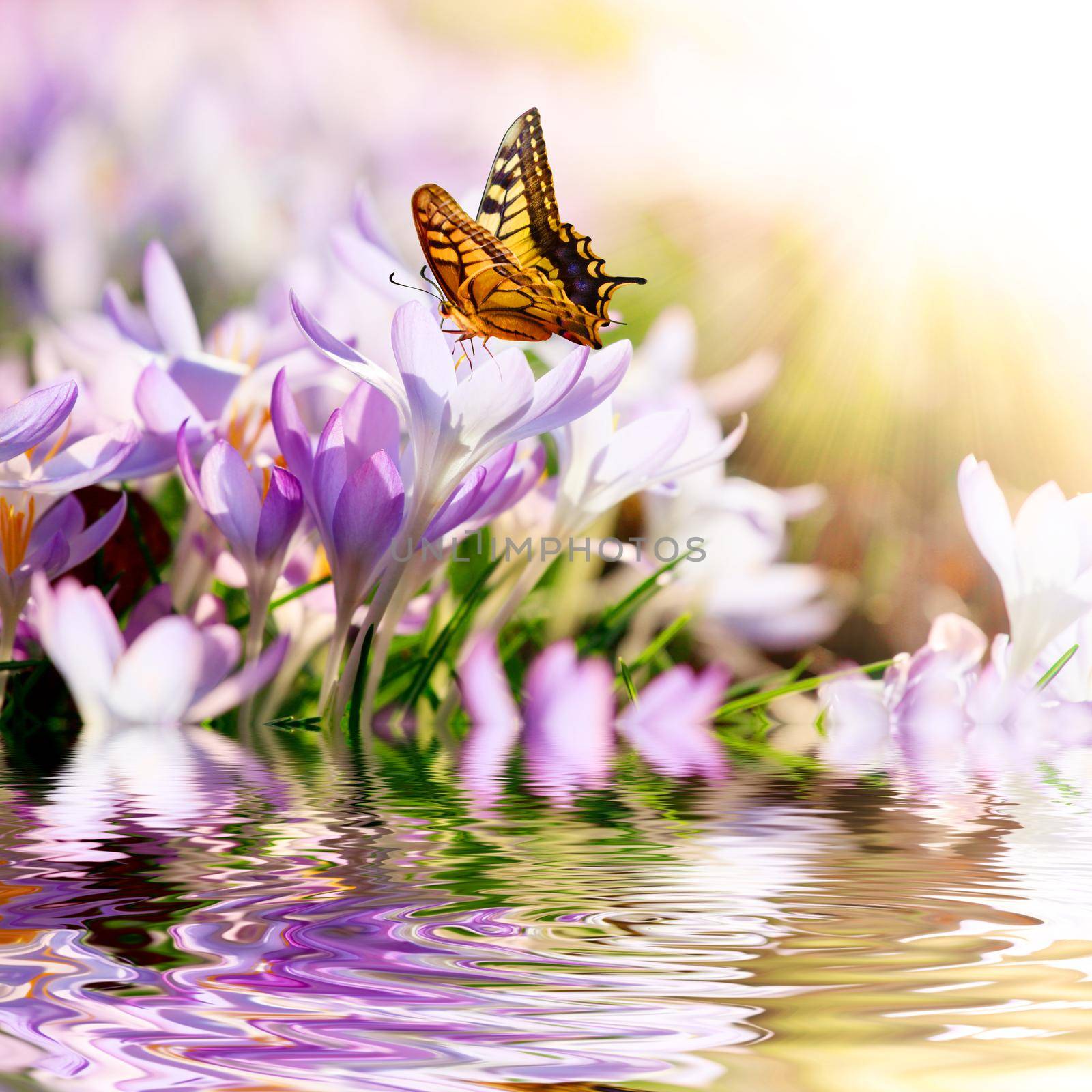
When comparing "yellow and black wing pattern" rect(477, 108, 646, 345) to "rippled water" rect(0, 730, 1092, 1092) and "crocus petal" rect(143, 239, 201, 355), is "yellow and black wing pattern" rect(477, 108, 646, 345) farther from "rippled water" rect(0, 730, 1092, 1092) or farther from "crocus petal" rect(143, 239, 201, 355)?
"rippled water" rect(0, 730, 1092, 1092)

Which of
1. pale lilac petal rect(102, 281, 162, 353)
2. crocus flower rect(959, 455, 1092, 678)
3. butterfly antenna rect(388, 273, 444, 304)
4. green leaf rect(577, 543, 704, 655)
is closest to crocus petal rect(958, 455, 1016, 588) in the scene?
crocus flower rect(959, 455, 1092, 678)

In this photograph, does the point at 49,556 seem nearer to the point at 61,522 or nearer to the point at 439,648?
the point at 61,522

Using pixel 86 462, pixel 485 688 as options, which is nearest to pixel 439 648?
pixel 485 688

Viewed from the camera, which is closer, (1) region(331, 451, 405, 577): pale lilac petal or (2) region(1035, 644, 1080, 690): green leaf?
(1) region(331, 451, 405, 577): pale lilac petal

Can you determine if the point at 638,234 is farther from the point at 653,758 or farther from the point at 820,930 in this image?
the point at 820,930

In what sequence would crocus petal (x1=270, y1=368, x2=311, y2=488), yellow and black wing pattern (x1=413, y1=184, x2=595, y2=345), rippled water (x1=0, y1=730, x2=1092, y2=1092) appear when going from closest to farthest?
rippled water (x1=0, y1=730, x2=1092, y2=1092), crocus petal (x1=270, y1=368, x2=311, y2=488), yellow and black wing pattern (x1=413, y1=184, x2=595, y2=345)

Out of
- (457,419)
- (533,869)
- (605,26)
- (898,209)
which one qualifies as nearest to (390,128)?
(605,26)

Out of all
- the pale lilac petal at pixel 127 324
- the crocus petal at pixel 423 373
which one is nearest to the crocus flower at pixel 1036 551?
the crocus petal at pixel 423 373

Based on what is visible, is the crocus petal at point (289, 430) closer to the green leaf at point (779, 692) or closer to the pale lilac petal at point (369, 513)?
the pale lilac petal at point (369, 513)
